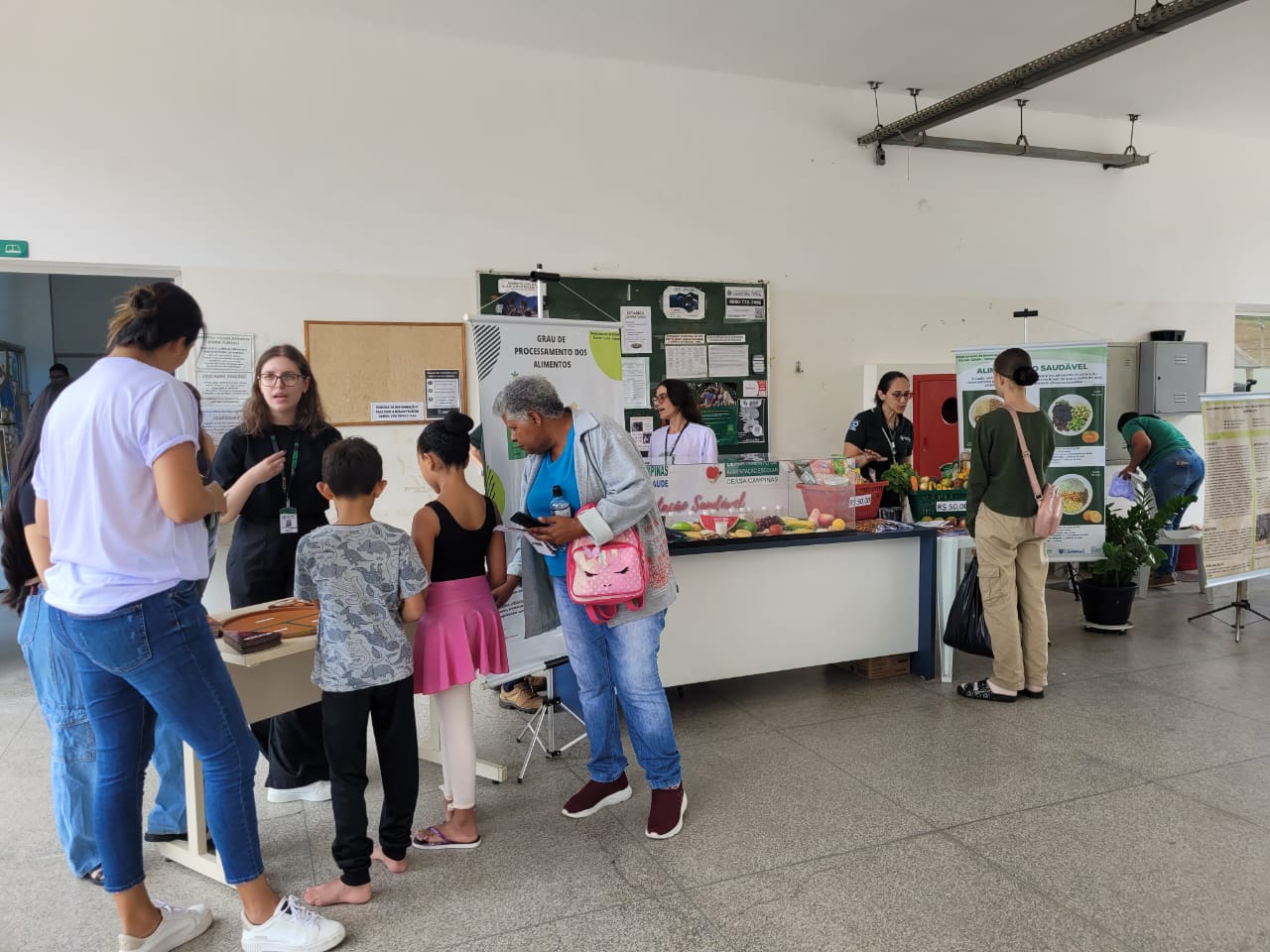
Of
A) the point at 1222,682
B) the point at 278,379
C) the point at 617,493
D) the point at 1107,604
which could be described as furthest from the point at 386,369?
the point at 1222,682

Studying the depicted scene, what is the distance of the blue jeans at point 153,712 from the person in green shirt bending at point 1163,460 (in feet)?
21.7

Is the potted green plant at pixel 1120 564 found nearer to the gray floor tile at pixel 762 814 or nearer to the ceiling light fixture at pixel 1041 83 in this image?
the ceiling light fixture at pixel 1041 83

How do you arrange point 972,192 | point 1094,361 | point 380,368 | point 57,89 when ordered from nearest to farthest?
1. point 57,89
2. point 1094,361
3. point 380,368
4. point 972,192

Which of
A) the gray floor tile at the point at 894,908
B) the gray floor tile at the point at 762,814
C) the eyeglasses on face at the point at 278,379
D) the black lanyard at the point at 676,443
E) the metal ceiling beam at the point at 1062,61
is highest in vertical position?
the metal ceiling beam at the point at 1062,61

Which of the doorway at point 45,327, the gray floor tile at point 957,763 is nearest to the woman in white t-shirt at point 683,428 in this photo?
the gray floor tile at point 957,763

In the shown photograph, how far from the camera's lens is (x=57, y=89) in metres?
4.77

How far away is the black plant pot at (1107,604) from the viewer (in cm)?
557

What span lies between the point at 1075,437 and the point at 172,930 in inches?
198

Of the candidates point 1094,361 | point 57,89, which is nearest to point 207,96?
point 57,89

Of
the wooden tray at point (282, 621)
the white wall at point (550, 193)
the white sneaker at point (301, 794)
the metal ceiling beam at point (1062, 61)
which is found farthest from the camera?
the white wall at point (550, 193)

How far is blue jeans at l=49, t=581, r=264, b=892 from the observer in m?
2.04

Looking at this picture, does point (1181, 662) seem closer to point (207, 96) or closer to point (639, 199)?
point (639, 199)

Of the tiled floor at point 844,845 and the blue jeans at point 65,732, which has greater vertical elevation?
the blue jeans at point 65,732

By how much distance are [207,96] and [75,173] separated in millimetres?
843
